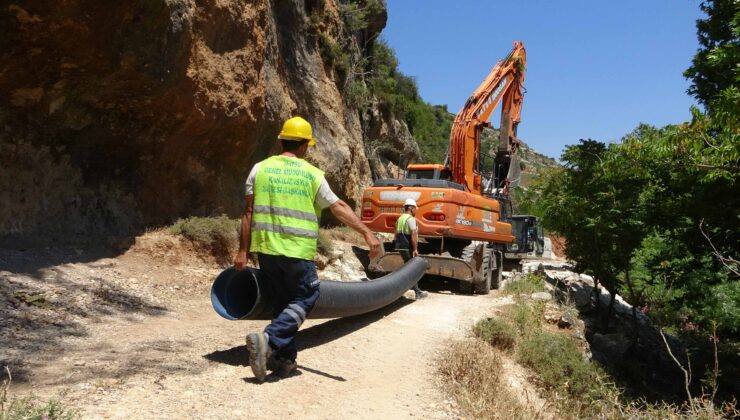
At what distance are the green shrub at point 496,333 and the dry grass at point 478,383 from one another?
75 centimetres

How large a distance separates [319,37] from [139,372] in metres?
13.9

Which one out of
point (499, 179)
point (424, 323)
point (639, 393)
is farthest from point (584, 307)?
point (424, 323)

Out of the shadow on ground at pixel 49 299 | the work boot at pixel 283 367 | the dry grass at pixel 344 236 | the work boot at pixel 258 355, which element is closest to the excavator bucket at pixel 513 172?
the dry grass at pixel 344 236

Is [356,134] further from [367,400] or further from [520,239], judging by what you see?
[367,400]

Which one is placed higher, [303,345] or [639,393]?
[303,345]

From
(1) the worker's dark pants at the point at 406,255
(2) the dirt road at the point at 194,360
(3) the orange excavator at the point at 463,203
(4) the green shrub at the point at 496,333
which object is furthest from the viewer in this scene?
(3) the orange excavator at the point at 463,203

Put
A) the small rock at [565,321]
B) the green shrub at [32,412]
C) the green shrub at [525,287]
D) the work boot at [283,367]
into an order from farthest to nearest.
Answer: the green shrub at [525,287] < the small rock at [565,321] < the work boot at [283,367] < the green shrub at [32,412]

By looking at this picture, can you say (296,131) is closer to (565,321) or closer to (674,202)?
(565,321)

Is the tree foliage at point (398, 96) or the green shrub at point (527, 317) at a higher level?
the tree foliage at point (398, 96)

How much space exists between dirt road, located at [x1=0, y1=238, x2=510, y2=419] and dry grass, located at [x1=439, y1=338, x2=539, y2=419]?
0.47 feet

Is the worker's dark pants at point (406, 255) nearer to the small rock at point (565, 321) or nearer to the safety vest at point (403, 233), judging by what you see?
the safety vest at point (403, 233)

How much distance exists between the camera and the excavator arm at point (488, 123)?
13516mm

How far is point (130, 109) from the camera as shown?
28.8 feet

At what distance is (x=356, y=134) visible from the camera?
60.7 feet
